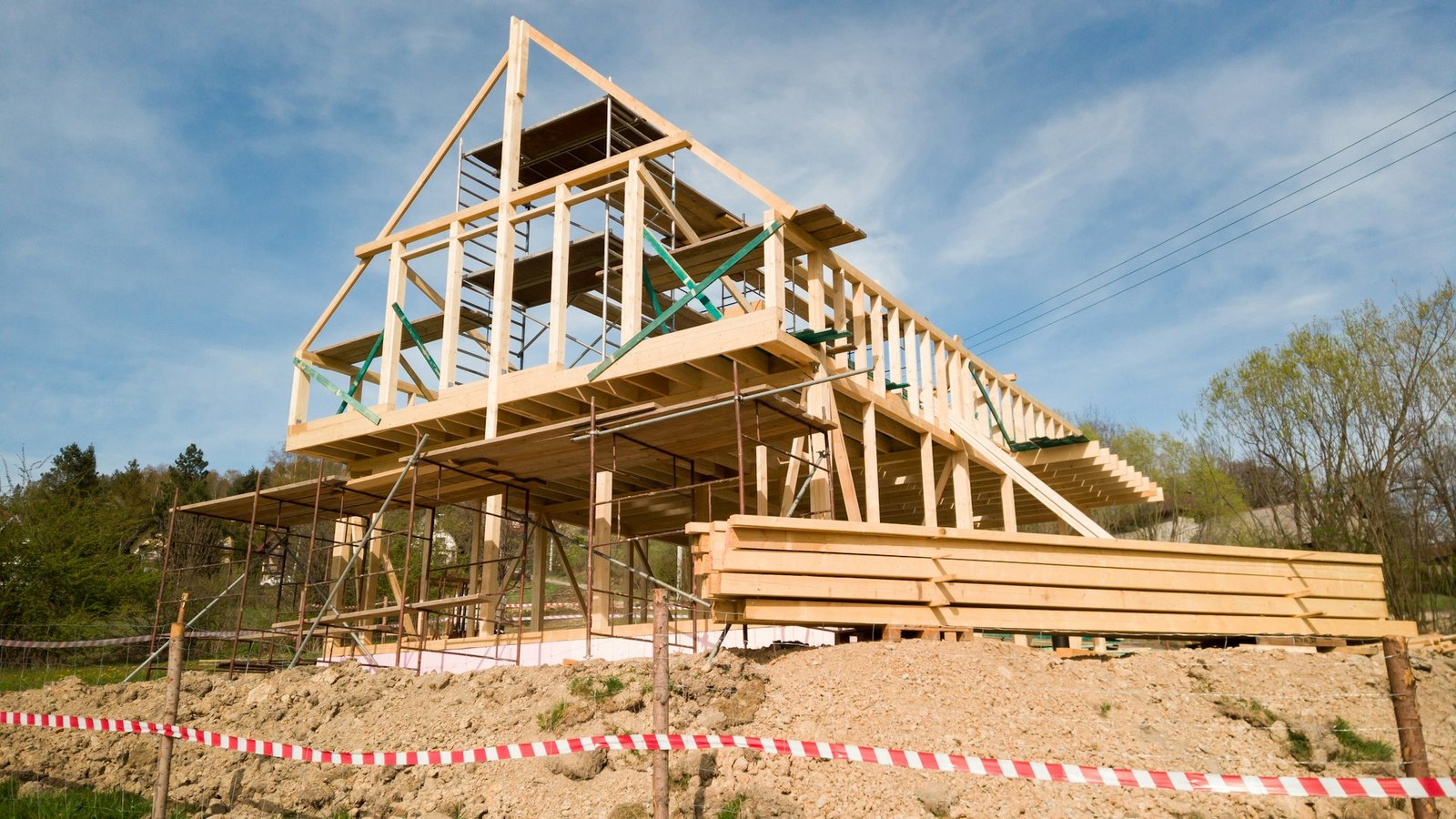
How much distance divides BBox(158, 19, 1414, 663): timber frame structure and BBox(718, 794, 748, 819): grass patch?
2.05m

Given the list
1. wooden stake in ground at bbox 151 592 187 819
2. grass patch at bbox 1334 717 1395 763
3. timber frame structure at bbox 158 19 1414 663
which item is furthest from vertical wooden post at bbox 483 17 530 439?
grass patch at bbox 1334 717 1395 763

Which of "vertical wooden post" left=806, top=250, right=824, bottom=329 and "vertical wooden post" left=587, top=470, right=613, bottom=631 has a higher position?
"vertical wooden post" left=806, top=250, right=824, bottom=329

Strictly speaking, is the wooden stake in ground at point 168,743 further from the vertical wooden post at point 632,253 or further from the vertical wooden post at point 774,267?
the vertical wooden post at point 774,267

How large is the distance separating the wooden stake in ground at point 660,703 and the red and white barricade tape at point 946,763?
0.10 meters

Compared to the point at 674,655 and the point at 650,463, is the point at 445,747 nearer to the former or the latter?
the point at 674,655

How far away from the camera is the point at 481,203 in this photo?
1703 cm

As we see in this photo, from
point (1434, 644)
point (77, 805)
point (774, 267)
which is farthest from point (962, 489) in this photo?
point (77, 805)

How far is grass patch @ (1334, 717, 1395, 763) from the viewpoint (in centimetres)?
859

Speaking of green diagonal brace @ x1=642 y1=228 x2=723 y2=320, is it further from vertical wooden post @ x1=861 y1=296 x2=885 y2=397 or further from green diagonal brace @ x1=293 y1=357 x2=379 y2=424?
green diagonal brace @ x1=293 y1=357 x2=379 y2=424

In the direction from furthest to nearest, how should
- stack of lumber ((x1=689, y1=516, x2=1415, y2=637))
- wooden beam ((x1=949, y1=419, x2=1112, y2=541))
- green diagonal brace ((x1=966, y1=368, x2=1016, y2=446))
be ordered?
green diagonal brace ((x1=966, y1=368, x2=1016, y2=446)) < wooden beam ((x1=949, y1=419, x2=1112, y2=541)) < stack of lumber ((x1=689, y1=516, x2=1415, y2=637))

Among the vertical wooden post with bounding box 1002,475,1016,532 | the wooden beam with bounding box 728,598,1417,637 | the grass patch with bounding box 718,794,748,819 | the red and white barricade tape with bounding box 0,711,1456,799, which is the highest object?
the vertical wooden post with bounding box 1002,475,1016,532

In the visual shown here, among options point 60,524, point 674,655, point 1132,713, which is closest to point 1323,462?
point 1132,713

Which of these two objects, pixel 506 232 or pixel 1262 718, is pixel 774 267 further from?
pixel 1262 718

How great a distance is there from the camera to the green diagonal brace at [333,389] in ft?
55.2
